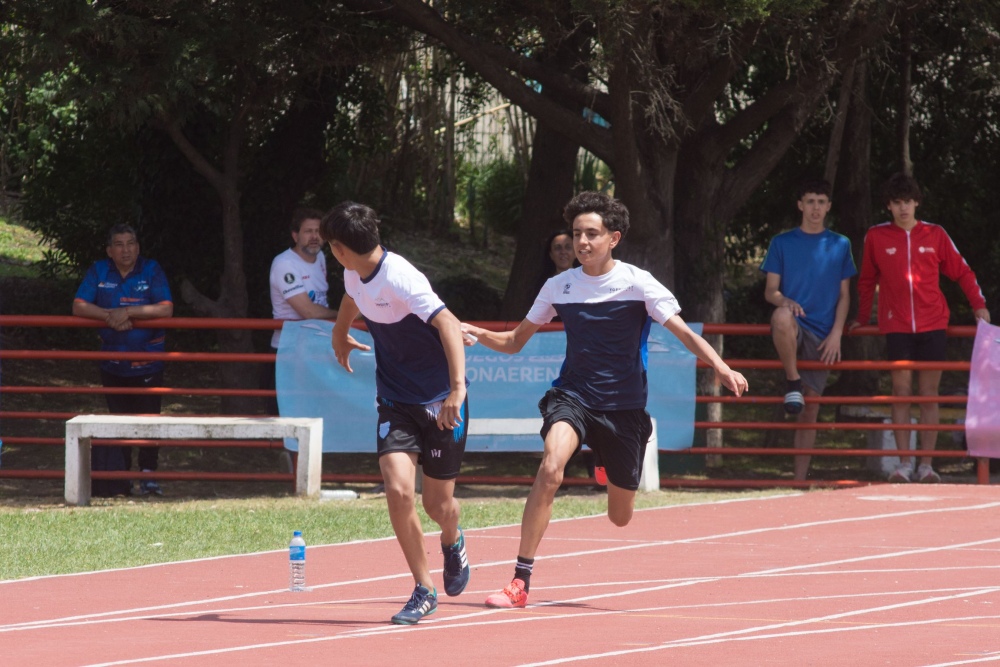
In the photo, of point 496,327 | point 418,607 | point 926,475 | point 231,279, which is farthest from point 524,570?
point 231,279

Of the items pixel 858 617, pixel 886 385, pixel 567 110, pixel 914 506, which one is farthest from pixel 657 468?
pixel 886 385

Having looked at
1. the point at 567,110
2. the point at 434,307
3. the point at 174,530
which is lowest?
the point at 174,530

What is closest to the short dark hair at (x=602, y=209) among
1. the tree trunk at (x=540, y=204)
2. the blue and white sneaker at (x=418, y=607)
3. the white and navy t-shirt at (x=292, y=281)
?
the blue and white sneaker at (x=418, y=607)

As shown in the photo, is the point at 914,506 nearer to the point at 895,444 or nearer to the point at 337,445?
the point at 895,444

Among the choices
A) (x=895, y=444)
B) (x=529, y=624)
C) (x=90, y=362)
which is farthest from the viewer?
(x=90, y=362)

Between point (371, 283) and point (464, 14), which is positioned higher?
point (464, 14)

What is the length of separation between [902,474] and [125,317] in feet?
21.3

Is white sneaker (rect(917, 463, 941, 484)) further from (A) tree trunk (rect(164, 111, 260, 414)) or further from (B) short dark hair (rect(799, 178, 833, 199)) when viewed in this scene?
(A) tree trunk (rect(164, 111, 260, 414))

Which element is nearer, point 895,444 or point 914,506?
point 914,506

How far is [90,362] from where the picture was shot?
741 inches

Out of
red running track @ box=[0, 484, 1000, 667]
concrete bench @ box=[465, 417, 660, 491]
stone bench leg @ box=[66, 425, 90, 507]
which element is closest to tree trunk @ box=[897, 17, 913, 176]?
concrete bench @ box=[465, 417, 660, 491]

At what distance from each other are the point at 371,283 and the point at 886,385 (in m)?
14.2

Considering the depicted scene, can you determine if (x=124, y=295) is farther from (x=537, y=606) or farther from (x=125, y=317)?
(x=537, y=606)

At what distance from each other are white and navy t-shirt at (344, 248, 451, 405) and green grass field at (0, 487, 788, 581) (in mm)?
2600
